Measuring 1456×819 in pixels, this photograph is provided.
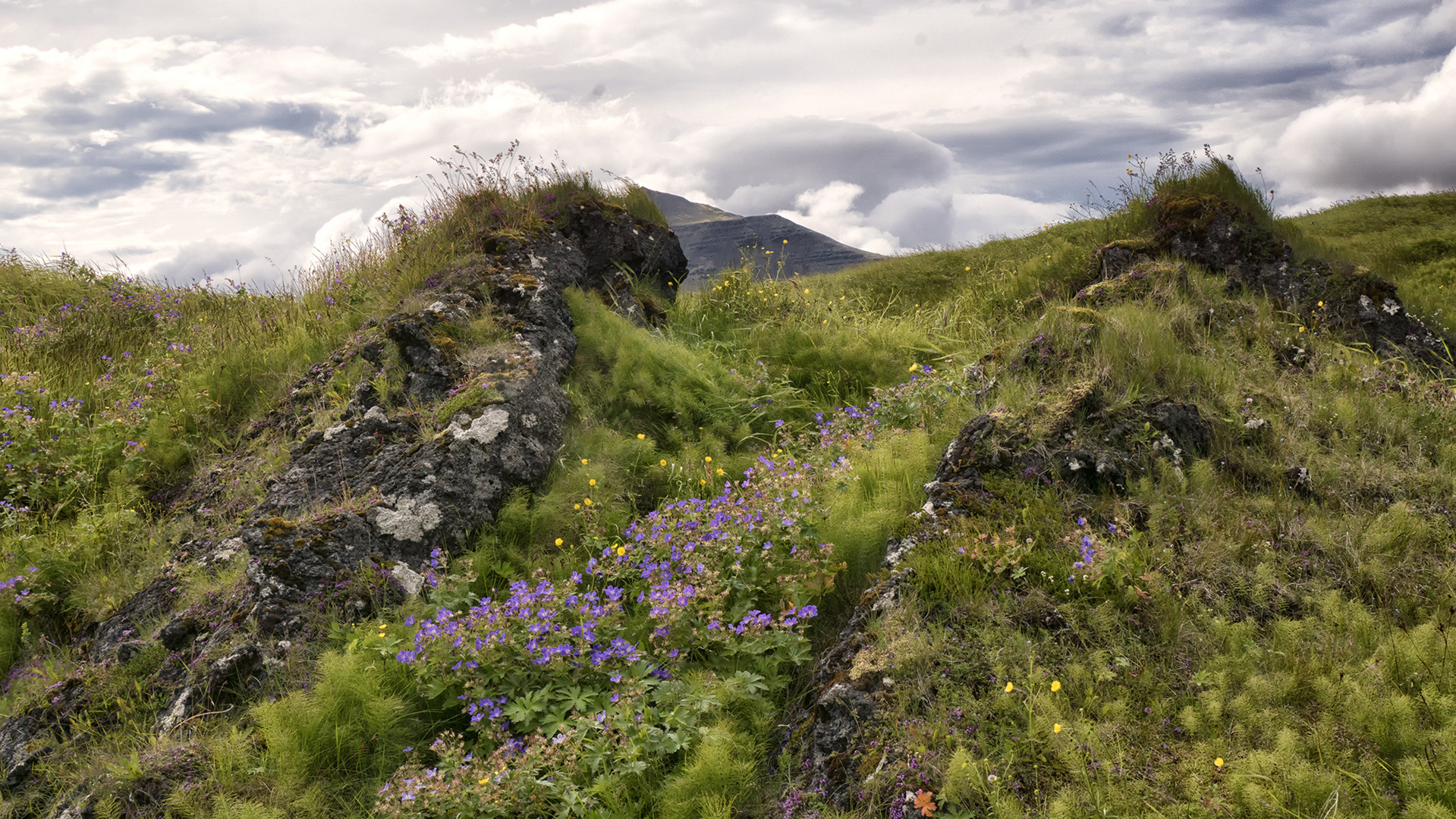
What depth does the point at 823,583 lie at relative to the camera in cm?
422

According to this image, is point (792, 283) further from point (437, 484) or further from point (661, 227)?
point (437, 484)

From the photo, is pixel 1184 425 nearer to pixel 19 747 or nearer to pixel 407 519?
pixel 407 519

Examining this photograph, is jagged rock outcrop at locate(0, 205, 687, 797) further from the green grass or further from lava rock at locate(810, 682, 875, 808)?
the green grass

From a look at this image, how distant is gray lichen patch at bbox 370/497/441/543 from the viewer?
470 centimetres

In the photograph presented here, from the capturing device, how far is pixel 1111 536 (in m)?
4.19

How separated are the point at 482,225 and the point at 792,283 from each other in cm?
473

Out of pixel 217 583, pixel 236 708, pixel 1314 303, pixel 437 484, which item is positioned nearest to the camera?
pixel 236 708

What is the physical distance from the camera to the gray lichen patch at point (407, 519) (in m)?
4.70

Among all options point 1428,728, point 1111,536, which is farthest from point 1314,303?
point 1428,728

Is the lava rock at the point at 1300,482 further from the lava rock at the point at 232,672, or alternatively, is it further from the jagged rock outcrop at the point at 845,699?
the lava rock at the point at 232,672

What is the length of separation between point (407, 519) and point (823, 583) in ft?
8.69

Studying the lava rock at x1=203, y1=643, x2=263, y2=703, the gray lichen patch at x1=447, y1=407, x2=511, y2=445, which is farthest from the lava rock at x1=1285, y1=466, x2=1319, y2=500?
the lava rock at x1=203, y1=643, x2=263, y2=703

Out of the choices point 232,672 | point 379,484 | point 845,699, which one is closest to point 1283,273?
point 845,699

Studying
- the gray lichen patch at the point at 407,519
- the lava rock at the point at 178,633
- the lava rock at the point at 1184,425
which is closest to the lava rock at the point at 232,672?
the lava rock at the point at 178,633
